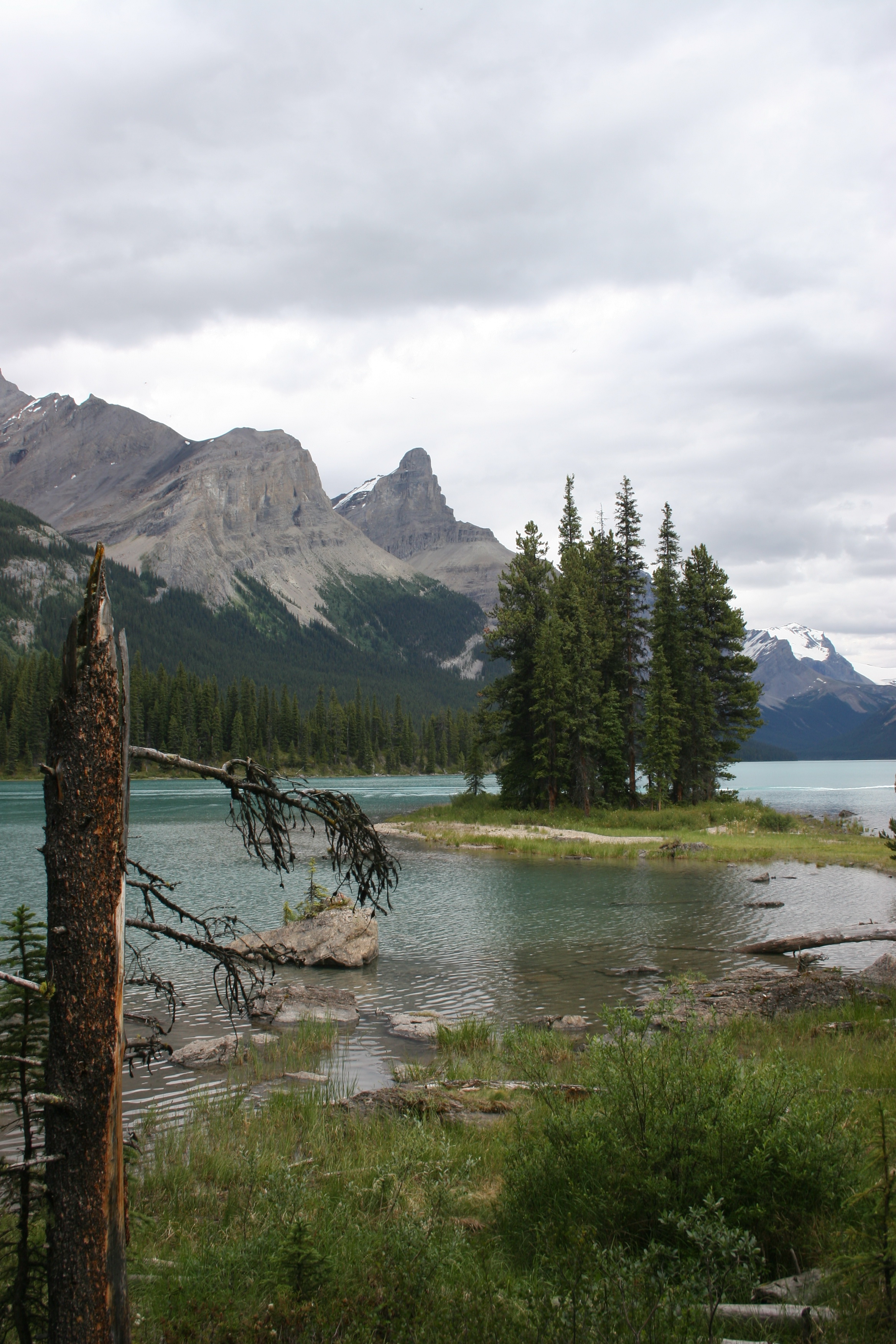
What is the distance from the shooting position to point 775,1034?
35.8ft

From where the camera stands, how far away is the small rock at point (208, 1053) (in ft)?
37.8

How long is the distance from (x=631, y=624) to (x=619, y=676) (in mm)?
3450

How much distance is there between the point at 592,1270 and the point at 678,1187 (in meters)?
1.00

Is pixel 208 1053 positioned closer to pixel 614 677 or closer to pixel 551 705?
pixel 551 705

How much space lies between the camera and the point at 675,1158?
5.23 meters

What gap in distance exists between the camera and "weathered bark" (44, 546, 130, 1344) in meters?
3.87

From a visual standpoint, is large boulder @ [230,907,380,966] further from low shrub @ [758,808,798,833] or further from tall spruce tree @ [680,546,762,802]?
tall spruce tree @ [680,546,762,802]

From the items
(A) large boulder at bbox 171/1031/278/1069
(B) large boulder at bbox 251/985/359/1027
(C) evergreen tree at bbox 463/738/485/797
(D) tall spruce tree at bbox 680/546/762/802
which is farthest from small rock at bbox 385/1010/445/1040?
(C) evergreen tree at bbox 463/738/485/797

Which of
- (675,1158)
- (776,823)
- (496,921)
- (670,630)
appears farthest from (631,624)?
(675,1158)

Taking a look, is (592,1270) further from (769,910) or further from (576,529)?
(576,529)

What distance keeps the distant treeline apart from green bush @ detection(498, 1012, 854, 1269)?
102 m

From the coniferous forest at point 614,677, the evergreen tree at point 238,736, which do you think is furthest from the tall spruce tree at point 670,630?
the evergreen tree at point 238,736

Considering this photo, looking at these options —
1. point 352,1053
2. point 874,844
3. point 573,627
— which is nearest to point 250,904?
point 352,1053

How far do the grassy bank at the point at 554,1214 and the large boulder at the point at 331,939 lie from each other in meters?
10.6
